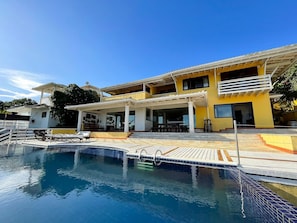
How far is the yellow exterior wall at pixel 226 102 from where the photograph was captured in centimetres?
1088

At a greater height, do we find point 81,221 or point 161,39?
point 161,39

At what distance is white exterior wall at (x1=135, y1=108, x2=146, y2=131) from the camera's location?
536 inches

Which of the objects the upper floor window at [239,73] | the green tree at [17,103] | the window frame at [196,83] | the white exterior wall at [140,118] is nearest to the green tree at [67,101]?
the white exterior wall at [140,118]

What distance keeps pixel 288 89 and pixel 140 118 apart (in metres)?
16.4

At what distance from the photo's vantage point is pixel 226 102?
480 inches

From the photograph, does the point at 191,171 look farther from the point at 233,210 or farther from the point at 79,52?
the point at 79,52

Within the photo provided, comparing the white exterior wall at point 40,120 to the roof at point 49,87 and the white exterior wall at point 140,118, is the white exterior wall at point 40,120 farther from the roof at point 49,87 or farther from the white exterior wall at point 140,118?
the white exterior wall at point 140,118

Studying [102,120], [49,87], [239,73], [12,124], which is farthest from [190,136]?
[49,87]

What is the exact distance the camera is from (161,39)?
1219 cm

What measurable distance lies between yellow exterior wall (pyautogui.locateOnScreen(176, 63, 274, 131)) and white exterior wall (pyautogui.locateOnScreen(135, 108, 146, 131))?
464cm

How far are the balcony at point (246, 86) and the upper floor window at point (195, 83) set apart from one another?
1801 millimetres

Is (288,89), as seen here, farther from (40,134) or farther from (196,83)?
(40,134)

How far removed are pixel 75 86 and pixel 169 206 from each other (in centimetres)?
2150

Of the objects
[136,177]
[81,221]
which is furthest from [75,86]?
[81,221]
